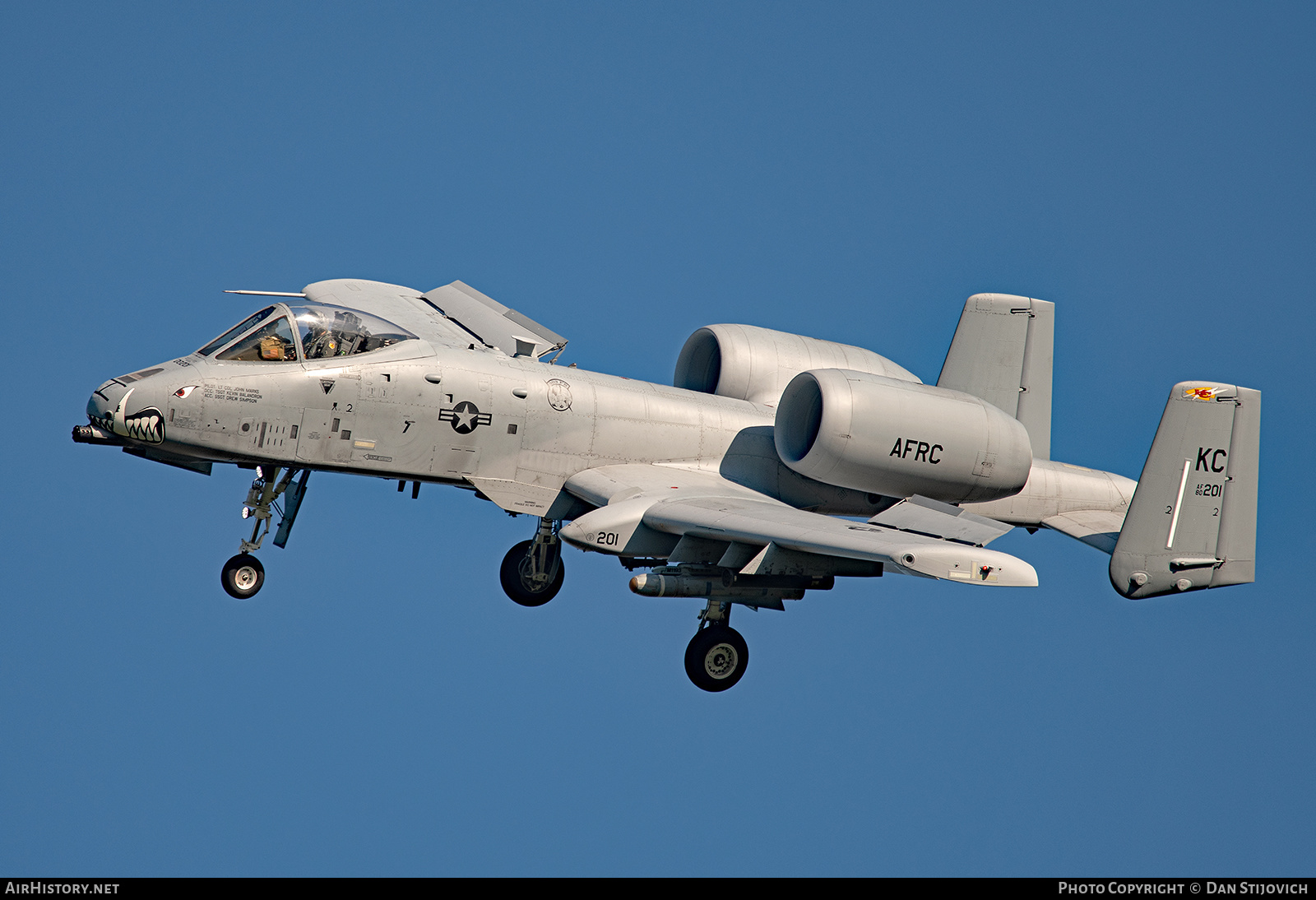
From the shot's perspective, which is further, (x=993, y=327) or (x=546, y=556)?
(x=993, y=327)

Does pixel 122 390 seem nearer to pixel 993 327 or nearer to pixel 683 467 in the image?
pixel 683 467

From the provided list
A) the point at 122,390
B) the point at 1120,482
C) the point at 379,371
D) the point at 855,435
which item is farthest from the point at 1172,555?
the point at 122,390

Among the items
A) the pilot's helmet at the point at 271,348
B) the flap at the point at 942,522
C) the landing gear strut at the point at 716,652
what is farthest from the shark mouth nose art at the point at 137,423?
the flap at the point at 942,522

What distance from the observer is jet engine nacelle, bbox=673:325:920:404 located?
A: 18219mm

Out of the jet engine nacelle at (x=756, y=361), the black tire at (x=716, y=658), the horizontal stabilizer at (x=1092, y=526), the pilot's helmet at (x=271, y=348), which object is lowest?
the black tire at (x=716, y=658)

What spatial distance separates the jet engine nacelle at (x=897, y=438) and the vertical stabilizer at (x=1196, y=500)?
59.2 inches

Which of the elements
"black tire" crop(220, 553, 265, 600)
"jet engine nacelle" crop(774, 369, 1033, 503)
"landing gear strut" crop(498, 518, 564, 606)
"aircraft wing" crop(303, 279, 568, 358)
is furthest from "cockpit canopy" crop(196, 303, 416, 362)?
"jet engine nacelle" crop(774, 369, 1033, 503)

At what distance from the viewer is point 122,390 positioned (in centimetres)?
1459

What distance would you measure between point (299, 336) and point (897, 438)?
6.90m

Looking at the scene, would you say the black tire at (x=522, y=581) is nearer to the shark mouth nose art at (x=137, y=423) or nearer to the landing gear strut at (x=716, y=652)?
the landing gear strut at (x=716, y=652)

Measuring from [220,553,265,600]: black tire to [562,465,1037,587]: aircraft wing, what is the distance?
148 inches

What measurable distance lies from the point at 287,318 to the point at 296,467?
65.9 inches

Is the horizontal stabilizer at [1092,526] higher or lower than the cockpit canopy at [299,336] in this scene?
lower

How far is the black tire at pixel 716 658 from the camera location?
51.4 feet
